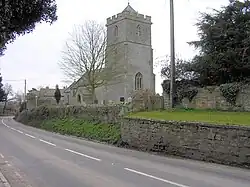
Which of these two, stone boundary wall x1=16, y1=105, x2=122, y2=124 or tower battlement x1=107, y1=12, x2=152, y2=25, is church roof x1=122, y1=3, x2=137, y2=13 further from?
stone boundary wall x1=16, y1=105, x2=122, y2=124

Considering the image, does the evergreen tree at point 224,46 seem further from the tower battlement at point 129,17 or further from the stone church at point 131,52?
the tower battlement at point 129,17

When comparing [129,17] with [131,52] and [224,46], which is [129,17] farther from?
[224,46]

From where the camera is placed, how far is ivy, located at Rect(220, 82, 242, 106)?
25.8 metres

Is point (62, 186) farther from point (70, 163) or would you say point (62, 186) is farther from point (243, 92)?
point (243, 92)

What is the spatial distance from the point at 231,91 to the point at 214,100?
1825 millimetres

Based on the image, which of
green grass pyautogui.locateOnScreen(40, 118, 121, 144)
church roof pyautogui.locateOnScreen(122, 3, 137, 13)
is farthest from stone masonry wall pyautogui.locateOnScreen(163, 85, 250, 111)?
church roof pyautogui.locateOnScreen(122, 3, 137, 13)

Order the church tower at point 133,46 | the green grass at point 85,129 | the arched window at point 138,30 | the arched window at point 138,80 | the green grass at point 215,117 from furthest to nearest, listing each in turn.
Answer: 1. the arched window at point 138,30
2. the arched window at point 138,80
3. the church tower at point 133,46
4. the green grass at point 85,129
5. the green grass at point 215,117

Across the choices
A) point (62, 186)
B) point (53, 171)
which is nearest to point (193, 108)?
point (53, 171)

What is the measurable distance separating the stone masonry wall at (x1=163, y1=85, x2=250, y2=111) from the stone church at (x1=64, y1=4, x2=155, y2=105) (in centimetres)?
3840

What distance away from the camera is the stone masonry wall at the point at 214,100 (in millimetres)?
25345

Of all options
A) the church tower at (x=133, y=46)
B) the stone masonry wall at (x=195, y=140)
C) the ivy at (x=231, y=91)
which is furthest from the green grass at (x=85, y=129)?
the church tower at (x=133, y=46)

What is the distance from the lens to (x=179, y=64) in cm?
3122

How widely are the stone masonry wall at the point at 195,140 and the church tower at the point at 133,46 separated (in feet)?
152

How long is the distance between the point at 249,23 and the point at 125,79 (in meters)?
41.8
